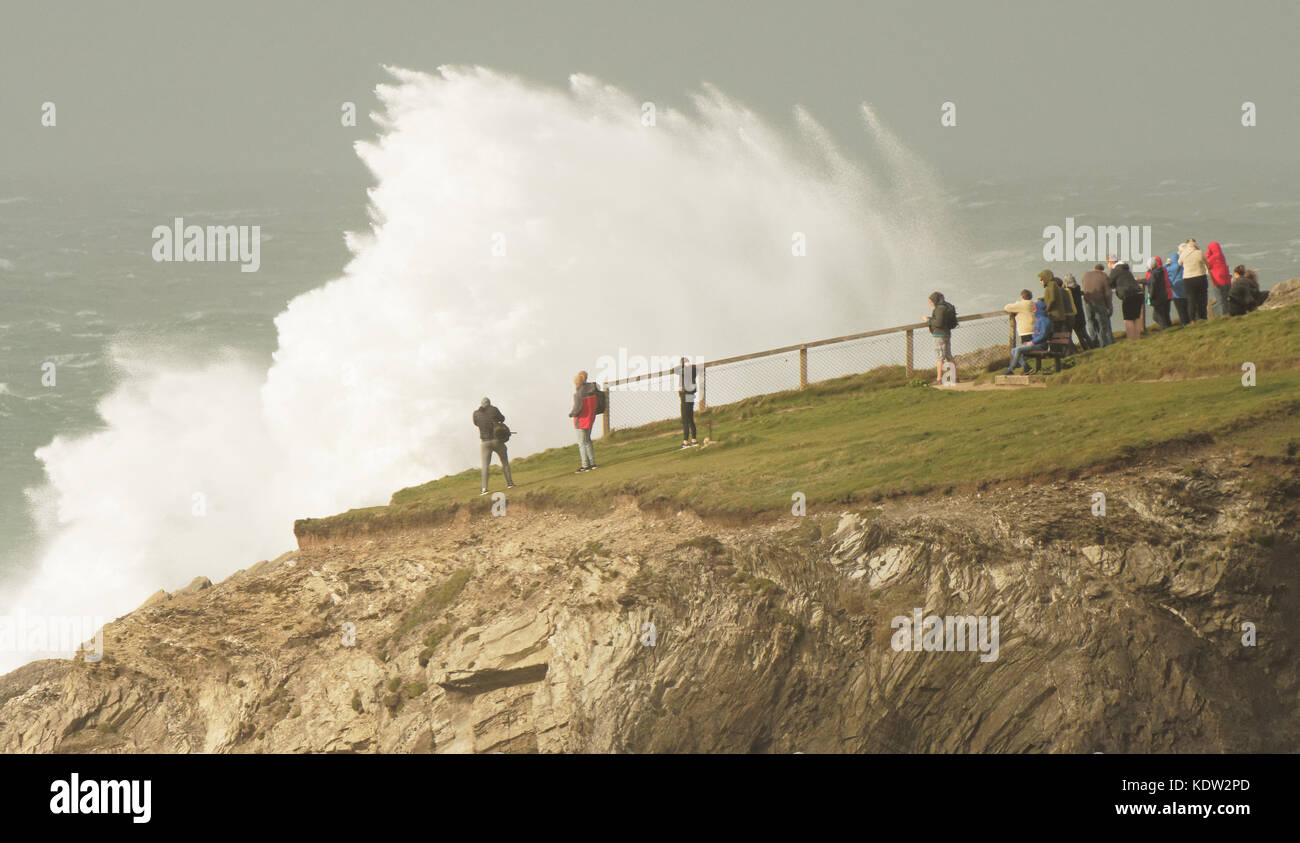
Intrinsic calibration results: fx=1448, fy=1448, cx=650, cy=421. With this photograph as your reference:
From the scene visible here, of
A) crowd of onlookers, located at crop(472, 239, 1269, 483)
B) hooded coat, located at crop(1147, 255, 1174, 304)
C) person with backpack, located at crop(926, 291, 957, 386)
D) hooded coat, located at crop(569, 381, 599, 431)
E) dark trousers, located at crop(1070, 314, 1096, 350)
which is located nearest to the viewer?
hooded coat, located at crop(569, 381, 599, 431)

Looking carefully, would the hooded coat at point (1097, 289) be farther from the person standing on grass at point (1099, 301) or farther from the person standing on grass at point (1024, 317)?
the person standing on grass at point (1024, 317)

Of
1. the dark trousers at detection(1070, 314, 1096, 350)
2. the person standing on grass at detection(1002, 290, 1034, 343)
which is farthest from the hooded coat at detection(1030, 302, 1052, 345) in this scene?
the dark trousers at detection(1070, 314, 1096, 350)

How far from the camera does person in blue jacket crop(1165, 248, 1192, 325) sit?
30.8 m

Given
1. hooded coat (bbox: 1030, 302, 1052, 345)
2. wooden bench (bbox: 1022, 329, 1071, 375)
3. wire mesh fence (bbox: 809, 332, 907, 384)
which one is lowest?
wooden bench (bbox: 1022, 329, 1071, 375)

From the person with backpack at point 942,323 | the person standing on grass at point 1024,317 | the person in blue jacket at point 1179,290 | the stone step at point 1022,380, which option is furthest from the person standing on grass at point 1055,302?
the person in blue jacket at point 1179,290

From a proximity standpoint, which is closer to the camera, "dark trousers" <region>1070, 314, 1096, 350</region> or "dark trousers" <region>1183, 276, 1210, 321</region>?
"dark trousers" <region>1070, 314, 1096, 350</region>

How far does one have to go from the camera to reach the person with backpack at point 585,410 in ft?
94.3

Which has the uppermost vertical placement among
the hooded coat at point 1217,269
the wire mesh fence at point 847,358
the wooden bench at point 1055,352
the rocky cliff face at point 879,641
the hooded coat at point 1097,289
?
the wire mesh fence at point 847,358

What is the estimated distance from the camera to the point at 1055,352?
96.3ft

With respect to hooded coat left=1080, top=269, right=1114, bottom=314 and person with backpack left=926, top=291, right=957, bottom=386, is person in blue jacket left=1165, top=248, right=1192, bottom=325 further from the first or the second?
person with backpack left=926, top=291, right=957, bottom=386

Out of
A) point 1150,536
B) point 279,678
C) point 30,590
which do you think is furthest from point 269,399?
point 1150,536

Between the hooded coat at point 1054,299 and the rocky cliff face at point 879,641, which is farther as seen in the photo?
the hooded coat at point 1054,299

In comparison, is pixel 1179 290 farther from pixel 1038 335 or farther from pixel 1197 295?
pixel 1038 335

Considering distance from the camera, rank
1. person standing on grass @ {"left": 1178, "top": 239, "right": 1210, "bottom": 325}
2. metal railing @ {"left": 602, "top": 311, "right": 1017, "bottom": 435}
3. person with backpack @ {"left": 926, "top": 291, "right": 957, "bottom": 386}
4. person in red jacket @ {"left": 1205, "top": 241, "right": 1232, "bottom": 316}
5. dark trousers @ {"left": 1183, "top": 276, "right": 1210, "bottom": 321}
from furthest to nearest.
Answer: metal railing @ {"left": 602, "top": 311, "right": 1017, "bottom": 435}, person in red jacket @ {"left": 1205, "top": 241, "right": 1232, "bottom": 316}, dark trousers @ {"left": 1183, "top": 276, "right": 1210, "bottom": 321}, person standing on grass @ {"left": 1178, "top": 239, "right": 1210, "bottom": 325}, person with backpack @ {"left": 926, "top": 291, "right": 957, "bottom": 386}
